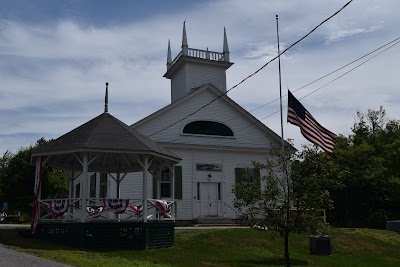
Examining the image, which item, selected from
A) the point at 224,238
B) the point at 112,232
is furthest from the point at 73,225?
the point at 224,238

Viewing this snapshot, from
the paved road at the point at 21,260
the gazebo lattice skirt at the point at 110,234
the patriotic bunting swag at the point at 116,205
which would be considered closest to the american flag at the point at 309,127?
the gazebo lattice skirt at the point at 110,234

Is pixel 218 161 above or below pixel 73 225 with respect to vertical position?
above

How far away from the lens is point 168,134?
24.2 m

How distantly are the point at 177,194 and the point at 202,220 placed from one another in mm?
1837

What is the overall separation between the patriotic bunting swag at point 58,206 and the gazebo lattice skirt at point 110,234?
0.38m

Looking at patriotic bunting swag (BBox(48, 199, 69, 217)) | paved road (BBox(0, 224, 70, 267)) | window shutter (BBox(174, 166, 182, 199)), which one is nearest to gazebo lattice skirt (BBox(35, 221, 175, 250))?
patriotic bunting swag (BBox(48, 199, 69, 217))

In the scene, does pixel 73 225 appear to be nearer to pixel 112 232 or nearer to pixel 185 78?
pixel 112 232

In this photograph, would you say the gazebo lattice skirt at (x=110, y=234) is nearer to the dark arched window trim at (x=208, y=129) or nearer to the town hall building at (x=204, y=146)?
the town hall building at (x=204, y=146)

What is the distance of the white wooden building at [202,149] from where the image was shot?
23672mm

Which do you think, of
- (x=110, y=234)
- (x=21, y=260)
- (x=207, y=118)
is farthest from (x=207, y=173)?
(x=21, y=260)

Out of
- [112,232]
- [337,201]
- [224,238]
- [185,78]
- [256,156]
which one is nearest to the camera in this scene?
[112,232]

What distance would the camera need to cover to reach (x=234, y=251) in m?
15.2

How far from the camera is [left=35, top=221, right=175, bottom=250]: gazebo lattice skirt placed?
14016 millimetres

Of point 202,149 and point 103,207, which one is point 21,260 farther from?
point 202,149
